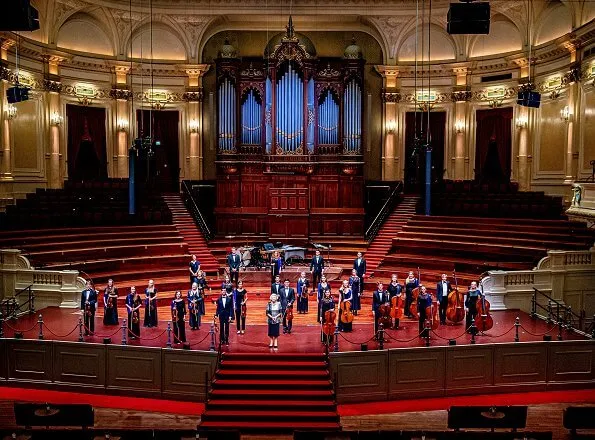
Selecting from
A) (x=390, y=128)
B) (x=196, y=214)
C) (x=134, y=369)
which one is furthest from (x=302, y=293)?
(x=390, y=128)

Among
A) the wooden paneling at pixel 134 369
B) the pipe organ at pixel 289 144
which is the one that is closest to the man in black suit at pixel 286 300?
the wooden paneling at pixel 134 369

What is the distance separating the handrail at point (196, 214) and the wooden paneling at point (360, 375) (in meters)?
11.1

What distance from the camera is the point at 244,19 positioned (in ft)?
82.5

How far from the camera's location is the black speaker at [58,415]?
9.74 metres

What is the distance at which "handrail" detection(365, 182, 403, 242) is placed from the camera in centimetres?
2255

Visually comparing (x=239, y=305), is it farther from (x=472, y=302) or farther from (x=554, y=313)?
(x=554, y=313)

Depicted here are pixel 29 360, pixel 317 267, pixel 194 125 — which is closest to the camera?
pixel 29 360

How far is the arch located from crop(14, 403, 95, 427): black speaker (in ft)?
55.0

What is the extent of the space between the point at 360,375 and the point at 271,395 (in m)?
1.76

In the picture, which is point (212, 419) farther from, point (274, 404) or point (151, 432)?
point (151, 432)

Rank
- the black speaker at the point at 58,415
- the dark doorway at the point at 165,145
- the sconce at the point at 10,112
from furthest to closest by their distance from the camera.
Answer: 1. the dark doorway at the point at 165,145
2. the sconce at the point at 10,112
3. the black speaker at the point at 58,415

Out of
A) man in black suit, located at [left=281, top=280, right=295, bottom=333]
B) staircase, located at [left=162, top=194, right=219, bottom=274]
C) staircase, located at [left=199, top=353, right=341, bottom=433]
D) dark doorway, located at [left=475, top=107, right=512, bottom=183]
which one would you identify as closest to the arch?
staircase, located at [left=162, top=194, right=219, bottom=274]

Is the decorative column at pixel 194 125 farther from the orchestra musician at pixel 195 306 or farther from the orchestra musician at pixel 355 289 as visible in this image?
the orchestra musician at pixel 195 306

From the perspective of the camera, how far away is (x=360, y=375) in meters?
12.2
